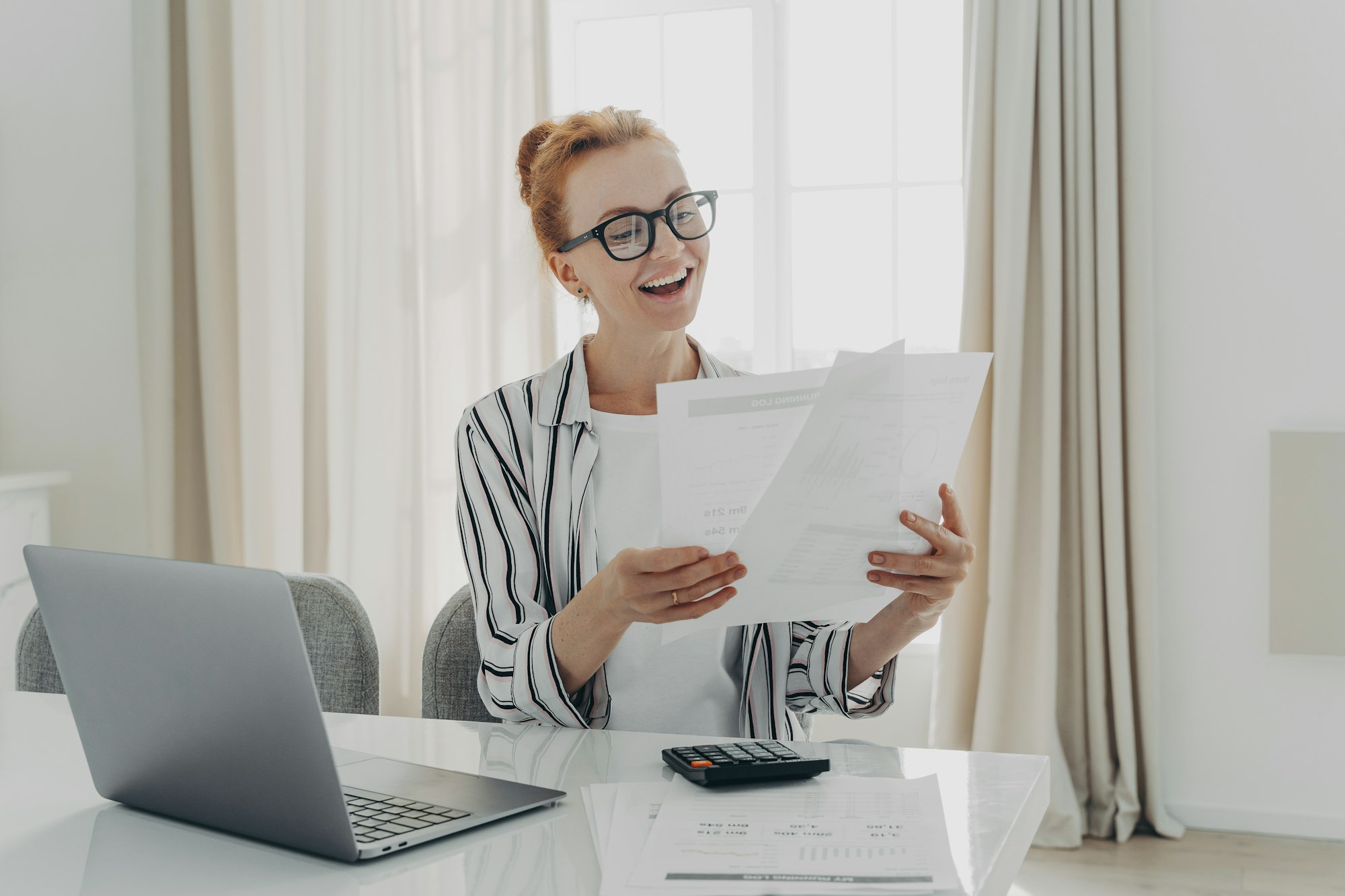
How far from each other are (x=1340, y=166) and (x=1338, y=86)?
0.18 metres

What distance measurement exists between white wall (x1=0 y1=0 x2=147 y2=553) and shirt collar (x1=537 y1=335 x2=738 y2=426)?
6.36 feet

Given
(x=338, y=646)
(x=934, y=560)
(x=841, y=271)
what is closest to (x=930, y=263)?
(x=841, y=271)

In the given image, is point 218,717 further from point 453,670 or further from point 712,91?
point 712,91

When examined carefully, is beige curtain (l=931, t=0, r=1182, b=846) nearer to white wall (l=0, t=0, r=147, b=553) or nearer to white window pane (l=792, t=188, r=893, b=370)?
white window pane (l=792, t=188, r=893, b=370)

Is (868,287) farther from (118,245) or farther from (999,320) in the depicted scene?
(118,245)

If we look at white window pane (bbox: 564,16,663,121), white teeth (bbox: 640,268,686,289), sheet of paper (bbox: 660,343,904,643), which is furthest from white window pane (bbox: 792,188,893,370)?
sheet of paper (bbox: 660,343,904,643)

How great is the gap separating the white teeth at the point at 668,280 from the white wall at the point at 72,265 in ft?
6.80

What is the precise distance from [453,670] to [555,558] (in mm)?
180

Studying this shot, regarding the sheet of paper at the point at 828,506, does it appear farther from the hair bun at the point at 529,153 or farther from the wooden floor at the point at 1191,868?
the wooden floor at the point at 1191,868

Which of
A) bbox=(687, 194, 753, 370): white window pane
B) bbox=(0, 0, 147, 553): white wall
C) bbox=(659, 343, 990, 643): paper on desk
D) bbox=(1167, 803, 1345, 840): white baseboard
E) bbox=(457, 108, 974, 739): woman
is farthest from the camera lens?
bbox=(687, 194, 753, 370): white window pane

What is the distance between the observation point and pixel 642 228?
4.65 feet

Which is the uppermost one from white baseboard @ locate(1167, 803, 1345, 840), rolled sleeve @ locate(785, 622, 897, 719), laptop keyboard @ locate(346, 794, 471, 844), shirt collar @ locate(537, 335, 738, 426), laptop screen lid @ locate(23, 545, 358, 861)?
shirt collar @ locate(537, 335, 738, 426)

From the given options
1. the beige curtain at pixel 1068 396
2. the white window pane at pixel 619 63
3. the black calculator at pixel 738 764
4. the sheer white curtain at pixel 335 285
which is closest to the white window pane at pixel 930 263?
the beige curtain at pixel 1068 396

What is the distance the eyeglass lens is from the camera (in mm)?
1413
